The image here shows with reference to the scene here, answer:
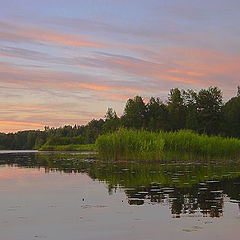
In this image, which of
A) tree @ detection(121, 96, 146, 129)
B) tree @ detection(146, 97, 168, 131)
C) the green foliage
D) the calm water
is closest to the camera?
the calm water

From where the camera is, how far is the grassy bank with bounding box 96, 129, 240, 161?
96.3 feet

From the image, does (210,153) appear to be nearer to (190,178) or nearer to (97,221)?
(190,178)

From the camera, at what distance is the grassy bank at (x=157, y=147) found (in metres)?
29.4

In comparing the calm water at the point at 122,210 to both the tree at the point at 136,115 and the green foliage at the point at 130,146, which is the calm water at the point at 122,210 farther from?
the tree at the point at 136,115

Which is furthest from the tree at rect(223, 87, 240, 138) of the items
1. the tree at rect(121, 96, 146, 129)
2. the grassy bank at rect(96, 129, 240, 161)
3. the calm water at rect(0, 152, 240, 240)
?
the calm water at rect(0, 152, 240, 240)

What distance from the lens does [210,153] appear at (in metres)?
31.4

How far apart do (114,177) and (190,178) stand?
364cm

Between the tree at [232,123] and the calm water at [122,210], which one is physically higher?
the tree at [232,123]

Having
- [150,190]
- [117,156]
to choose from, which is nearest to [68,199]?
[150,190]

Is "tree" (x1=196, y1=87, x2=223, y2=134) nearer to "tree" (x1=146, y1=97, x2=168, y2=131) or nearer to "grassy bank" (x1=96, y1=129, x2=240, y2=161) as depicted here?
"tree" (x1=146, y1=97, x2=168, y2=131)

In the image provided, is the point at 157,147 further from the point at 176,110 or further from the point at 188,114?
the point at 176,110

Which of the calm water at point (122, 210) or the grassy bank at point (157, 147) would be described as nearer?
the calm water at point (122, 210)

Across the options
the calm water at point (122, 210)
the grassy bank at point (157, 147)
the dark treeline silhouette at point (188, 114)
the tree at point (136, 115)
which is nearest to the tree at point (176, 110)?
the dark treeline silhouette at point (188, 114)

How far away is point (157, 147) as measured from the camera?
29.5 m
